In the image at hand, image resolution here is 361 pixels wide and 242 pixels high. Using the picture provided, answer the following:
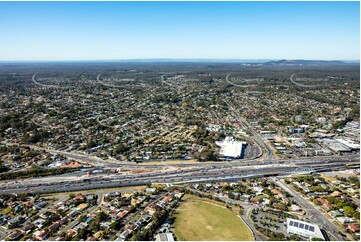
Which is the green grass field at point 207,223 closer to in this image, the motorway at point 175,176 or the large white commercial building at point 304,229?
the large white commercial building at point 304,229

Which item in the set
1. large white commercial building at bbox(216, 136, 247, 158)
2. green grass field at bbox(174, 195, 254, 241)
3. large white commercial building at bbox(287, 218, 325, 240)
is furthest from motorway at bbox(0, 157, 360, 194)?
large white commercial building at bbox(287, 218, 325, 240)

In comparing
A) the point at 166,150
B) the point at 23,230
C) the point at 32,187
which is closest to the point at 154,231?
the point at 23,230

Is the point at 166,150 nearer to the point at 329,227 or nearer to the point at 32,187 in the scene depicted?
the point at 32,187

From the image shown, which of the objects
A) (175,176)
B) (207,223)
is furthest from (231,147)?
(207,223)

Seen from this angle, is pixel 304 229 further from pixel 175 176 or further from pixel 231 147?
pixel 231 147

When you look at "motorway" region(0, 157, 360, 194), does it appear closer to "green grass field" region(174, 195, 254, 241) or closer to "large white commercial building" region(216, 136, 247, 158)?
"large white commercial building" region(216, 136, 247, 158)
